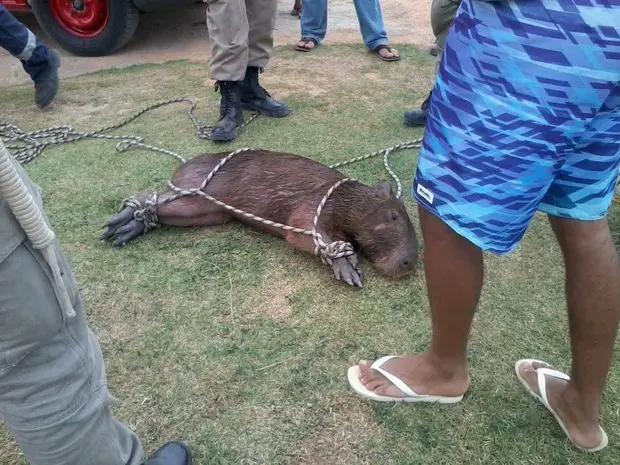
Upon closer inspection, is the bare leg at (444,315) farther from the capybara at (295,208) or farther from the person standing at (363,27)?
the person standing at (363,27)

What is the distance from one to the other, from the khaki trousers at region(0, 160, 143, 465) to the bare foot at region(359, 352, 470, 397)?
0.93m

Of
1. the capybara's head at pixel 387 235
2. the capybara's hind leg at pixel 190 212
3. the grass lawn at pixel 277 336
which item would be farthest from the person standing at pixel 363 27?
the capybara's hind leg at pixel 190 212

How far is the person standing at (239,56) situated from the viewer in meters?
3.73

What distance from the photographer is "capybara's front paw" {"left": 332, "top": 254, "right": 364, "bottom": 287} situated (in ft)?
8.39

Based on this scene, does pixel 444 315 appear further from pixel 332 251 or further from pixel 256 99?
pixel 256 99

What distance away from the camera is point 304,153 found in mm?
3721

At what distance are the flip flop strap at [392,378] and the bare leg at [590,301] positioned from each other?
1.65 feet

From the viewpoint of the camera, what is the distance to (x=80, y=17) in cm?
575

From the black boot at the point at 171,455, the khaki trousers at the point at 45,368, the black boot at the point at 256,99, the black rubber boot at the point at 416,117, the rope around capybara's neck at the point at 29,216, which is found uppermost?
the rope around capybara's neck at the point at 29,216

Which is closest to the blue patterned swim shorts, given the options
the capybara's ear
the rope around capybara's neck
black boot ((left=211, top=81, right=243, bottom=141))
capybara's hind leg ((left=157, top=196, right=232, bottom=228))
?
the rope around capybara's neck

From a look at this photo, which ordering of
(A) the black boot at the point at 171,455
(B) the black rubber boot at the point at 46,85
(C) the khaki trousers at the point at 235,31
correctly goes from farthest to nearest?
1. (B) the black rubber boot at the point at 46,85
2. (C) the khaki trousers at the point at 235,31
3. (A) the black boot at the point at 171,455

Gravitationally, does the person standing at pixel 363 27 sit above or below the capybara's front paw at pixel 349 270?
below

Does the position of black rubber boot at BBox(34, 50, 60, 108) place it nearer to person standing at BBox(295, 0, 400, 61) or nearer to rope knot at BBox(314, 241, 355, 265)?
person standing at BBox(295, 0, 400, 61)

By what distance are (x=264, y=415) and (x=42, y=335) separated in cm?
99
